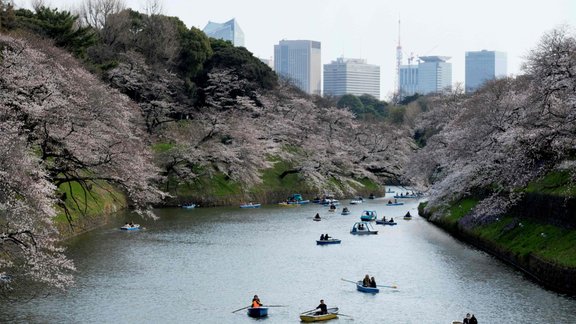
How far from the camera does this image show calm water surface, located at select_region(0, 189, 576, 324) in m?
32.1

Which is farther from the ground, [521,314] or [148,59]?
[148,59]

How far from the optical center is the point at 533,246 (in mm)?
41562

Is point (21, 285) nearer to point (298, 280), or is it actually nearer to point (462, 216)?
point (298, 280)

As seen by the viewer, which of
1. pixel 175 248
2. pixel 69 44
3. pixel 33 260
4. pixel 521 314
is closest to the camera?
pixel 33 260

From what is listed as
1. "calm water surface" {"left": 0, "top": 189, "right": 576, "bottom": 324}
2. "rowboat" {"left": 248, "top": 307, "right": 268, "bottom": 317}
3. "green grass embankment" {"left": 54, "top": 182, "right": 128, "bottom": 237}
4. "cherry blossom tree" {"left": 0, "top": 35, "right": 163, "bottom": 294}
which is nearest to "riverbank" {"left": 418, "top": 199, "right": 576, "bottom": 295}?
"calm water surface" {"left": 0, "top": 189, "right": 576, "bottom": 324}

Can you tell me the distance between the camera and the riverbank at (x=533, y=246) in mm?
35906

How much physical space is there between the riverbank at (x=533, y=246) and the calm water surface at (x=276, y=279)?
801 mm

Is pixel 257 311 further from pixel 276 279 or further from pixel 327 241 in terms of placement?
pixel 327 241

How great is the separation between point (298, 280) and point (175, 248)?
12067 millimetres

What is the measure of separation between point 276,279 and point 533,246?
13878 mm

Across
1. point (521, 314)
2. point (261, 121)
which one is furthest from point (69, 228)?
point (261, 121)

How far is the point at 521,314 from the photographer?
32031 mm

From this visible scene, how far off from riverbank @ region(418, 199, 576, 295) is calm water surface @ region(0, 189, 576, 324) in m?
0.80

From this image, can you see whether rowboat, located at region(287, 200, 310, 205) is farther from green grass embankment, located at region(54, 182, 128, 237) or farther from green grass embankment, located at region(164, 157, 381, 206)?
green grass embankment, located at region(54, 182, 128, 237)
